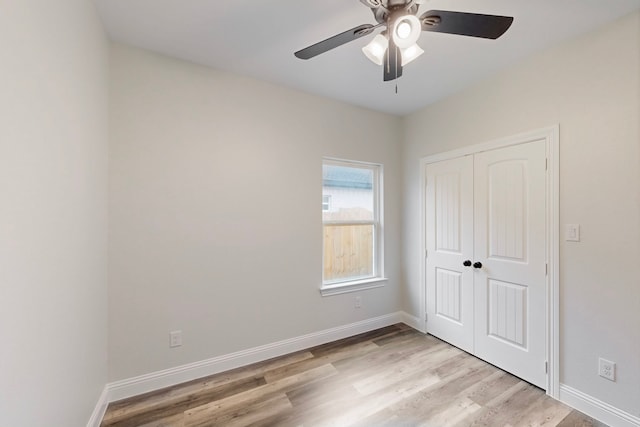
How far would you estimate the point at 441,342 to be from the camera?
2.79 m

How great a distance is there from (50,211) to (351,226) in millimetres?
2489

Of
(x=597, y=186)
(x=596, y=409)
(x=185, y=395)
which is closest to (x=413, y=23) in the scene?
(x=597, y=186)

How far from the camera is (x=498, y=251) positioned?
2328mm

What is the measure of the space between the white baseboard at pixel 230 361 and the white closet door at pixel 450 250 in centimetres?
45

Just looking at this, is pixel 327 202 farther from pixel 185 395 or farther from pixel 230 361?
pixel 185 395

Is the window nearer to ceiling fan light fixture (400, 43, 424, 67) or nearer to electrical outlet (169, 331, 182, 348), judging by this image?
electrical outlet (169, 331, 182, 348)

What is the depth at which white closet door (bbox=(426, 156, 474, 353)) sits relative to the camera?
8.43 feet

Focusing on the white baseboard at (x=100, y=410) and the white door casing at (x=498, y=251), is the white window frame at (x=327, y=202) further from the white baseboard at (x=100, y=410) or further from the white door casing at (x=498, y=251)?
the white baseboard at (x=100, y=410)

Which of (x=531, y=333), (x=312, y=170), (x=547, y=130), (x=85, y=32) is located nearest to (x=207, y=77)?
(x=85, y=32)

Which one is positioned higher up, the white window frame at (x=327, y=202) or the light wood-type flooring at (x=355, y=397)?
the white window frame at (x=327, y=202)

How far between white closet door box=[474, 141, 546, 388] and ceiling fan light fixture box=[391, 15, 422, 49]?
1.55 m

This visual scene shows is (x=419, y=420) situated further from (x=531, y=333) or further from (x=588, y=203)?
(x=588, y=203)

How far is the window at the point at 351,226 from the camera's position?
9.52 feet

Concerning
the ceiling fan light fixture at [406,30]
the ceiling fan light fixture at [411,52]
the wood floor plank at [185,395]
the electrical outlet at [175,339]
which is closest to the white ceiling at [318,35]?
the ceiling fan light fixture at [411,52]
